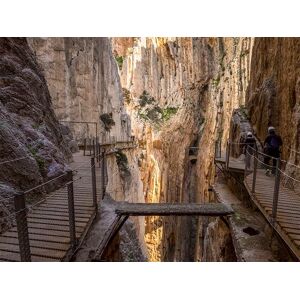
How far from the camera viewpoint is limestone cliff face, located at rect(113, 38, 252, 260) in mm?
26547

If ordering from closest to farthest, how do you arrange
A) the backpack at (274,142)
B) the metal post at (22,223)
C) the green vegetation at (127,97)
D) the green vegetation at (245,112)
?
the metal post at (22,223)
the backpack at (274,142)
the green vegetation at (245,112)
the green vegetation at (127,97)

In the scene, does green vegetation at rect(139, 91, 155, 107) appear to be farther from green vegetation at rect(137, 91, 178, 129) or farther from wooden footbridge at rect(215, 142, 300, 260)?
wooden footbridge at rect(215, 142, 300, 260)

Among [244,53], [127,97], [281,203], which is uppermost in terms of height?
[244,53]

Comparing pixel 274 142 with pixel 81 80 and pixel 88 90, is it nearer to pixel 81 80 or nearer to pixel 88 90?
pixel 81 80

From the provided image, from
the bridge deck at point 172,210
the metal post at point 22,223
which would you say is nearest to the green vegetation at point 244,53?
the bridge deck at point 172,210

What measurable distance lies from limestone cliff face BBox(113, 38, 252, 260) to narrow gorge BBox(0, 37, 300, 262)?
0.49 ft

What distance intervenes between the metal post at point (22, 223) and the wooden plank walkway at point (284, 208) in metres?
3.83

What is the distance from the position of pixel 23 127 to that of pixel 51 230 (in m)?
3.55

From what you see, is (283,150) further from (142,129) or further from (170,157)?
(142,129)

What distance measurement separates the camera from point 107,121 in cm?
2739

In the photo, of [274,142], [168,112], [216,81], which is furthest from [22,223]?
[168,112]

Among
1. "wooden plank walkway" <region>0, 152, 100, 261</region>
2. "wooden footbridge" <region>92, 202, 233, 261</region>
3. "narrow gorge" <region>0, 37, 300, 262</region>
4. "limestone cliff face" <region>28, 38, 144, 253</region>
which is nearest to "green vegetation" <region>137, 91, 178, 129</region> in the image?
"narrow gorge" <region>0, 37, 300, 262</region>

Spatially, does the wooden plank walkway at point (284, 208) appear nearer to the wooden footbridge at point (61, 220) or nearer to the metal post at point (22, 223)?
the wooden footbridge at point (61, 220)

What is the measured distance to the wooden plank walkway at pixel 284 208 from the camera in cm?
458
